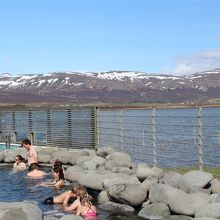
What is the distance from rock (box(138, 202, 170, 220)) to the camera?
12598mm

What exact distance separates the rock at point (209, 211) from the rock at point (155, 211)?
49.6 inches

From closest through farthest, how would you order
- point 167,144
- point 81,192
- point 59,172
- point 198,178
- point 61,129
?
point 81,192 → point 198,178 → point 59,172 → point 61,129 → point 167,144

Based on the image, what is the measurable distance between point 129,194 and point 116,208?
1.83ft

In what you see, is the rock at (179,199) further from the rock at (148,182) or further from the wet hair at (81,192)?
the wet hair at (81,192)

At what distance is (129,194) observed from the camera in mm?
13820

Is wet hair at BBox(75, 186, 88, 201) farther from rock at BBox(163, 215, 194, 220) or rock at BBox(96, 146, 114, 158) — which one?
rock at BBox(96, 146, 114, 158)

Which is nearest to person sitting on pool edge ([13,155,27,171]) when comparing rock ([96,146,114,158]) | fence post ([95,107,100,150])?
rock ([96,146,114,158])

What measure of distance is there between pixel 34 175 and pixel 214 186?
870cm

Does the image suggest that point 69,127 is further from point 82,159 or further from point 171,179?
point 171,179

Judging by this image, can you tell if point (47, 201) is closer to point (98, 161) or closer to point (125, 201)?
point (125, 201)

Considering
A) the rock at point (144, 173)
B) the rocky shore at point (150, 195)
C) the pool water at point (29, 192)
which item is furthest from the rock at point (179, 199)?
Result: the rock at point (144, 173)

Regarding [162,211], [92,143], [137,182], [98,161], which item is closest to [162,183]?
[137,182]

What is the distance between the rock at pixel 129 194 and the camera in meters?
13.8

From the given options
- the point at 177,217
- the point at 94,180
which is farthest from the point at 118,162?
the point at 177,217
